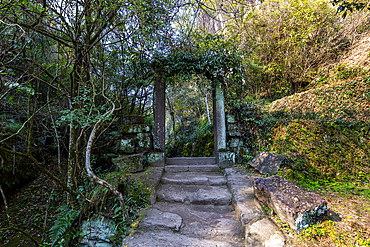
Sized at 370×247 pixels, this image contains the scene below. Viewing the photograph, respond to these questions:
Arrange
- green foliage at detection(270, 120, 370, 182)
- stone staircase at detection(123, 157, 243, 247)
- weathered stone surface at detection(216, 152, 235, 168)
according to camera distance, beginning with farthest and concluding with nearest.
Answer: weathered stone surface at detection(216, 152, 235, 168) → green foliage at detection(270, 120, 370, 182) → stone staircase at detection(123, 157, 243, 247)

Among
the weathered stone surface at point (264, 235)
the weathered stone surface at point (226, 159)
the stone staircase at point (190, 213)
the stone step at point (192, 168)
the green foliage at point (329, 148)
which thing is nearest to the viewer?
the weathered stone surface at point (264, 235)

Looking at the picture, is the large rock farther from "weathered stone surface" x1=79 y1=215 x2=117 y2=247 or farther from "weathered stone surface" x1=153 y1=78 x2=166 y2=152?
"weathered stone surface" x1=153 y1=78 x2=166 y2=152

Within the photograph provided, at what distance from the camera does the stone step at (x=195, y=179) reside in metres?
4.01

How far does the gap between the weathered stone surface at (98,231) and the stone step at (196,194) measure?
1.06m

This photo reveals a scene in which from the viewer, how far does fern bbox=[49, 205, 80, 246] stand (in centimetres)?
256

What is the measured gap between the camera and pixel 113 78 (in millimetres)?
4898

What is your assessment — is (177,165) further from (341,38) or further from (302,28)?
(341,38)

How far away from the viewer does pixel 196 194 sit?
350 centimetres

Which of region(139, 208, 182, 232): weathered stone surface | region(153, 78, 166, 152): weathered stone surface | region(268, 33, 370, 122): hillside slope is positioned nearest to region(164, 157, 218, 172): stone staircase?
region(153, 78, 166, 152): weathered stone surface

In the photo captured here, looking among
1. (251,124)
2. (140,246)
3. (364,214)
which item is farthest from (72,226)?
(251,124)

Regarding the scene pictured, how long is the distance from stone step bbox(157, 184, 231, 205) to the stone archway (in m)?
1.15

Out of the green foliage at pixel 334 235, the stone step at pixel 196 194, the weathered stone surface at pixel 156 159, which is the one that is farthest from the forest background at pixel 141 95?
the weathered stone surface at pixel 156 159

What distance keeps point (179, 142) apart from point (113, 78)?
4.77 meters

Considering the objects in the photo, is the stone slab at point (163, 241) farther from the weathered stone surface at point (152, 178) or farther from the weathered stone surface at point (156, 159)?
the weathered stone surface at point (156, 159)
